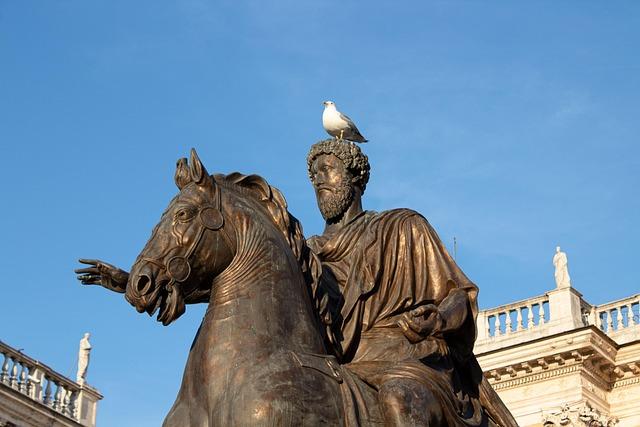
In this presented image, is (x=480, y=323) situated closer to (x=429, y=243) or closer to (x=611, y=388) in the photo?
(x=611, y=388)

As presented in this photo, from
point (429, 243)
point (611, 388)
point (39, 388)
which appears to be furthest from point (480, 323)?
point (429, 243)

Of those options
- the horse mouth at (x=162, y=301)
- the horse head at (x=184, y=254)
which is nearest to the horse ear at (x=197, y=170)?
the horse head at (x=184, y=254)

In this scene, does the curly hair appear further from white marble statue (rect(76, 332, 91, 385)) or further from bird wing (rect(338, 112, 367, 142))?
white marble statue (rect(76, 332, 91, 385))

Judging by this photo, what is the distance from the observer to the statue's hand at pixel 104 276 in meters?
5.71

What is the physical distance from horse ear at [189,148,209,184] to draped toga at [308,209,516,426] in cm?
70

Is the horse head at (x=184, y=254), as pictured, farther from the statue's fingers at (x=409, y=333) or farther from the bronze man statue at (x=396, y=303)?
the statue's fingers at (x=409, y=333)

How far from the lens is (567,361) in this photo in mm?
31312

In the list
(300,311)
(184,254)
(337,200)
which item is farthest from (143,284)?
(337,200)

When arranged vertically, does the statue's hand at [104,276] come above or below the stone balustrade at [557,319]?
below

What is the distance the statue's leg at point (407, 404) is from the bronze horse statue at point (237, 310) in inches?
3.1

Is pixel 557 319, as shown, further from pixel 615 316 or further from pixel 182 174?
pixel 182 174

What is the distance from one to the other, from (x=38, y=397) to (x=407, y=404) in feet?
80.9

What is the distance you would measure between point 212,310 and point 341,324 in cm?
68

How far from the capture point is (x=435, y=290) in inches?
242
